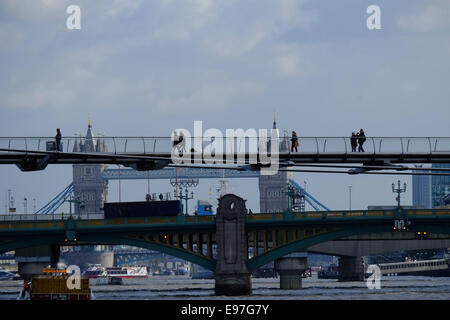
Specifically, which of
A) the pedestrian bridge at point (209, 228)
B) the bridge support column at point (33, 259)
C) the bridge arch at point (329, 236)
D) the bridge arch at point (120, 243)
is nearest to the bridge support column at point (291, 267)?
the pedestrian bridge at point (209, 228)

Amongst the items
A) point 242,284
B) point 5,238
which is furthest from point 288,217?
point 5,238

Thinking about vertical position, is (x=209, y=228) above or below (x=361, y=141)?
below

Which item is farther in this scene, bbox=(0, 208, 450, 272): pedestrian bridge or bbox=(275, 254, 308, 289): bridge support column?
bbox=(275, 254, 308, 289): bridge support column

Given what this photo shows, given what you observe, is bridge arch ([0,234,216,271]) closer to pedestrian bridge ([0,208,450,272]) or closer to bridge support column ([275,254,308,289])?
pedestrian bridge ([0,208,450,272])

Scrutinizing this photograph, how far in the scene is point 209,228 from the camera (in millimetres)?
162250

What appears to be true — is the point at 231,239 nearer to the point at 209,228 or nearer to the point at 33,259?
the point at 209,228

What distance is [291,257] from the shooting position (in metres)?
181

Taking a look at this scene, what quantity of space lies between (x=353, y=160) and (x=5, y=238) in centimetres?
8692

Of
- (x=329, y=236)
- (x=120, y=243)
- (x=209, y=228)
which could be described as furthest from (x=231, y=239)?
(x=120, y=243)

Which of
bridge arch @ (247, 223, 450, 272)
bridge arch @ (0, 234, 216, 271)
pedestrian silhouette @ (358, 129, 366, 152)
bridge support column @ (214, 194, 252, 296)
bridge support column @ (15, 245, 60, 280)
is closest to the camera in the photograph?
pedestrian silhouette @ (358, 129, 366, 152)

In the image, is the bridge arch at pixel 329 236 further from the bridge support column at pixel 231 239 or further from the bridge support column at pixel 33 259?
the bridge support column at pixel 33 259

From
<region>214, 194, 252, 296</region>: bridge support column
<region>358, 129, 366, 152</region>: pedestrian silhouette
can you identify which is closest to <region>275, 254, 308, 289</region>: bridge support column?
<region>214, 194, 252, 296</region>: bridge support column

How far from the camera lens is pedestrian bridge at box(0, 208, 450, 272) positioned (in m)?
157
